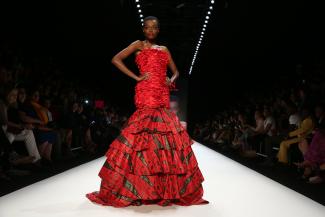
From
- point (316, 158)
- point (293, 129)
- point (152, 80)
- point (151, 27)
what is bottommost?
point (316, 158)

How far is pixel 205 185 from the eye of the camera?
3.65 metres

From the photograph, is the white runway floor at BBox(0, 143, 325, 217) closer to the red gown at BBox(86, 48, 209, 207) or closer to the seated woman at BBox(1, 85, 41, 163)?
the red gown at BBox(86, 48, 209, 207)

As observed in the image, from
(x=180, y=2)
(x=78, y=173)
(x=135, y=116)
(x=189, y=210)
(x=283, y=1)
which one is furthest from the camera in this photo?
(x=180, y=2)

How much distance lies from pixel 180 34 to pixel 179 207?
8331 mm

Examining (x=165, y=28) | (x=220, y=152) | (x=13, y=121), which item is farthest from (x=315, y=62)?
(x=13, y=121)

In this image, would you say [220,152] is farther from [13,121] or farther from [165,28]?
[13,121]

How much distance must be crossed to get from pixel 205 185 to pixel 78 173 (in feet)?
5.09

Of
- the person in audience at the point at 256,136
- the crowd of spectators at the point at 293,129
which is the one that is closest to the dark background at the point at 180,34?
the crowd of spectators at the point at 293,129

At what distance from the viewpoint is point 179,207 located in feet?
8.27

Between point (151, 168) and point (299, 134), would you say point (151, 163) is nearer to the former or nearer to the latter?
point (151, 168)

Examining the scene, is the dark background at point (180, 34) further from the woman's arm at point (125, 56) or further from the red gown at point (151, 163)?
the red gown at point (151, 163)

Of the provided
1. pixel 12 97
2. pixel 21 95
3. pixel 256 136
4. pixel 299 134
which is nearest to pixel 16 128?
pixel 12 97

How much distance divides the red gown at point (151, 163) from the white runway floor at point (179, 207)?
8cm

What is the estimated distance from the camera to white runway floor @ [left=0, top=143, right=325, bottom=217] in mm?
2379
